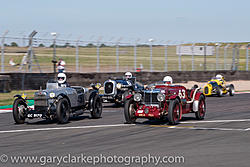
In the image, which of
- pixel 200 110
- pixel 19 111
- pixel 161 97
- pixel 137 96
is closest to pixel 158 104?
pixel 161 97

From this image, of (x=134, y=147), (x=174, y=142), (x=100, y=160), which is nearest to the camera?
(x=100, y=160)

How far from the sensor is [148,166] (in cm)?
740

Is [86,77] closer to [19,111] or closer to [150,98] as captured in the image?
[19,111]

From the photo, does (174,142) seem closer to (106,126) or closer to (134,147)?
(134,147)

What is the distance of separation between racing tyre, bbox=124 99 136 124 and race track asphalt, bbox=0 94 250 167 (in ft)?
0.59

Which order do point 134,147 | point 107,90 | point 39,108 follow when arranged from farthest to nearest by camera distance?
point 107,90 < point 39,108 < point 134,147

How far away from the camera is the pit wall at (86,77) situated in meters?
23.4

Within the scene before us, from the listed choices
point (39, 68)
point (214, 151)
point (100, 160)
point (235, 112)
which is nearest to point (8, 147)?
point (100, 160)

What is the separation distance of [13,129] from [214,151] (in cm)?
601

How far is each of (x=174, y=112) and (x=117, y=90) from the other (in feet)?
22.1

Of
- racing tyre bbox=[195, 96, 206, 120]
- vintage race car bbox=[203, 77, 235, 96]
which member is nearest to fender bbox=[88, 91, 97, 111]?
racing tyre bbox=[195, 96, 206, 120]

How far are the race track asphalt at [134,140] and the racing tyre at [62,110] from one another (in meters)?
0.21

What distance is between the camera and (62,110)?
12961mm

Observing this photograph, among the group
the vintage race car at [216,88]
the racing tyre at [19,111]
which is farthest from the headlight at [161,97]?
the vintage race car at [216,88]
